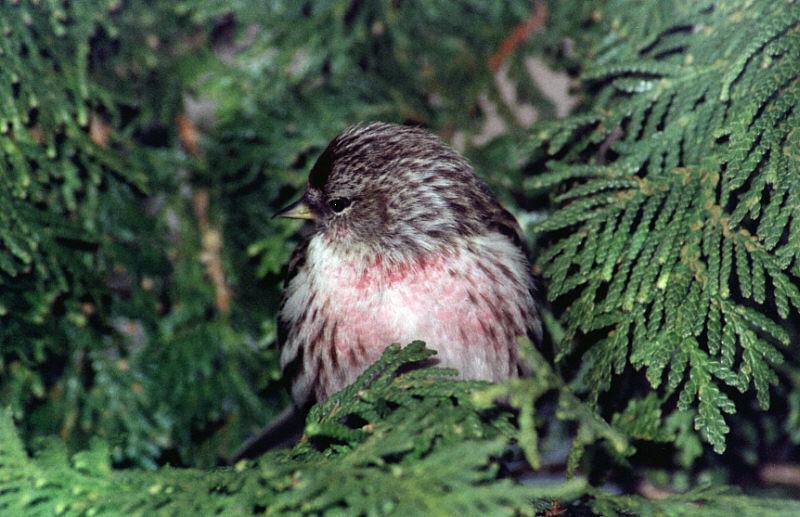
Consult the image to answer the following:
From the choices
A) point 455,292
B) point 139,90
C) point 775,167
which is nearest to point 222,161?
point 139,90

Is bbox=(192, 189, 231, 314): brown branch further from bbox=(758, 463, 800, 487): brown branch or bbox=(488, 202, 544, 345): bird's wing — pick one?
bbox=(758, 463, 800, 487): brown branch

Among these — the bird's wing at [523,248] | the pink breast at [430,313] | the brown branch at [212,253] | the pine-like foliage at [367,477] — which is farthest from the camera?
the brown branch at [212,253]

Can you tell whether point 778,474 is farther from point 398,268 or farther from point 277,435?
point 277,435

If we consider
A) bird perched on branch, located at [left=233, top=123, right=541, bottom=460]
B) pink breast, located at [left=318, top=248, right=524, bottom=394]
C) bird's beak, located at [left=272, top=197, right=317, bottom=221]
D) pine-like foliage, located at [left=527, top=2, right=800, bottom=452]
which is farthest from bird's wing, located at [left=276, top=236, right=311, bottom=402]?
pine-like foliage, located at [left=527, top=2, right=800, bottom=452]

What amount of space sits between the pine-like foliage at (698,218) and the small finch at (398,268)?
0.25 m

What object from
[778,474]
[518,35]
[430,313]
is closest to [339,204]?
[430,313]

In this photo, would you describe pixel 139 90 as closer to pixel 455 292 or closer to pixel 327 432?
pixel 455 292

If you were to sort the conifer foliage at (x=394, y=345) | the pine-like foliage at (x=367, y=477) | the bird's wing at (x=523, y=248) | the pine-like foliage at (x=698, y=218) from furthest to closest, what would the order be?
the bird's wing at (x=523, y=248) < the pine-like foliage at (x=698, y=218) < the conifer foliage at (x=394, y=345) < the pine-like foliage at (x=367, y=477)

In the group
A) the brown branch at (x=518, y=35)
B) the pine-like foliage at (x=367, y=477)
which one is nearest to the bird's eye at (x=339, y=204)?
the pine-like foliage at (x=367, y=477)

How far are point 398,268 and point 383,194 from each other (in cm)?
29

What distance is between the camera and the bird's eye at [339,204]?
101 inches

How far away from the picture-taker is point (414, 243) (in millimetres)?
2465

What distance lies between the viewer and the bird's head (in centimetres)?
252

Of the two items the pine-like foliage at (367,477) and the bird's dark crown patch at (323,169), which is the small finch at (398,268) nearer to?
the bird's dark crown patch at (323,169)
